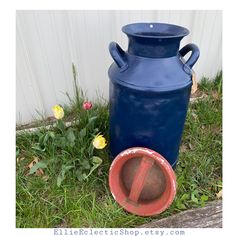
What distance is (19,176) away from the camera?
191 cm

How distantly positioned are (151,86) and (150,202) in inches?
29.0

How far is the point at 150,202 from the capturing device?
173 centimetres

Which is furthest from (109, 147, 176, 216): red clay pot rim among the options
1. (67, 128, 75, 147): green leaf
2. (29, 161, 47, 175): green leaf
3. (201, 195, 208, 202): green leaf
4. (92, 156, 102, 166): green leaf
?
(29, 161, 47, 175): green leaf

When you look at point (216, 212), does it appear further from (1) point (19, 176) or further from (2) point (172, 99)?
(1) point (19, 176)

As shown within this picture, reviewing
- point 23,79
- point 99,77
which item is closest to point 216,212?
point 99,77

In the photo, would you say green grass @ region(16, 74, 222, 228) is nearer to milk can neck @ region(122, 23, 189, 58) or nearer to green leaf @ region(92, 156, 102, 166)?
green leaf @ region(92, 156, 102, 166)

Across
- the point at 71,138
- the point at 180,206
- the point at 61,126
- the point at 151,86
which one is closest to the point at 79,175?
the point at 71,138

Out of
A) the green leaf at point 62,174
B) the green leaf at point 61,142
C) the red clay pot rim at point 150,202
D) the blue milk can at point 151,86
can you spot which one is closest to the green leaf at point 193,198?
the red clay pot rim at point 150,202

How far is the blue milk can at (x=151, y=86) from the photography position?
1.47 m

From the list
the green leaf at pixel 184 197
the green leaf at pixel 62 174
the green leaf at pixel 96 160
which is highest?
the green leaf at pixel 96 160

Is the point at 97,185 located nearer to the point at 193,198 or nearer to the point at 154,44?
the point at 193,198

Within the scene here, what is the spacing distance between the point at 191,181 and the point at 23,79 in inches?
56.0

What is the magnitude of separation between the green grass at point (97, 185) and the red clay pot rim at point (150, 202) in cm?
6

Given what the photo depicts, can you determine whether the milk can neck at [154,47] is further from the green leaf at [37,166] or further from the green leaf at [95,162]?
the green leaf at [37,166]
